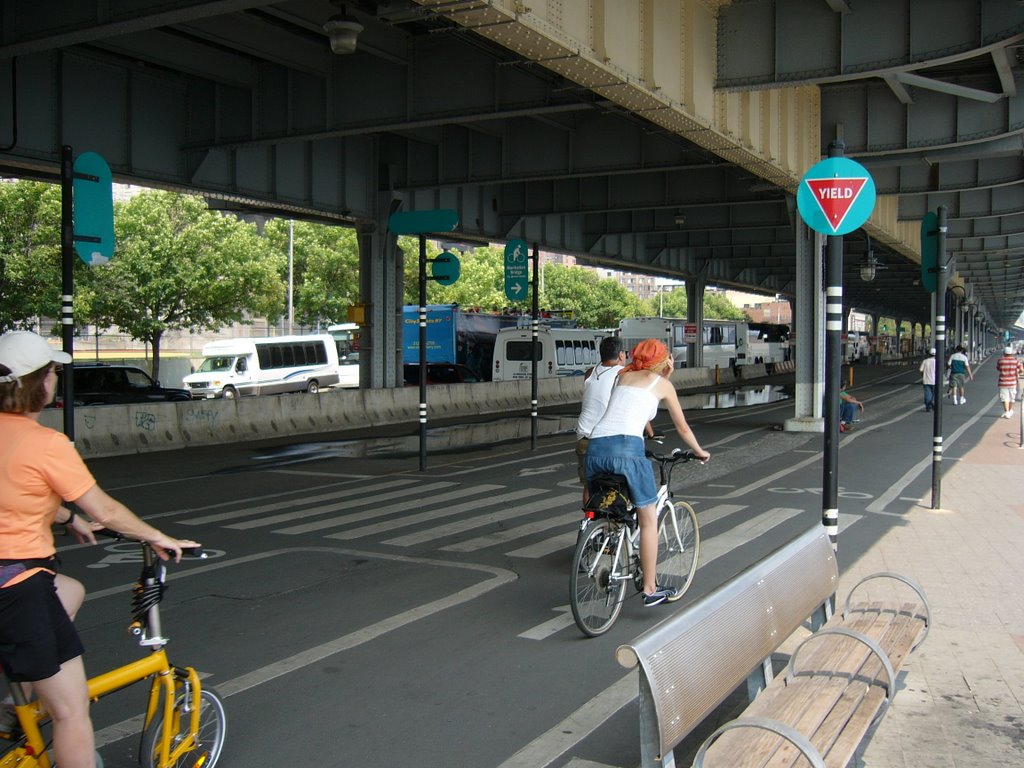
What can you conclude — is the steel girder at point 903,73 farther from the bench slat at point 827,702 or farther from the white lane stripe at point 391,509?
the bench slat at point 827,702

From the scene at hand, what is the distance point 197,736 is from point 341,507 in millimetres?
8033

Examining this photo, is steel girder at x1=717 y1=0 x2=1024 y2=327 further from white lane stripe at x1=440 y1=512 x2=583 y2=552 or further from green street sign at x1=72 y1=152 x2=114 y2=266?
green street sign at x1=72 y1=152 x2=114 y2=266

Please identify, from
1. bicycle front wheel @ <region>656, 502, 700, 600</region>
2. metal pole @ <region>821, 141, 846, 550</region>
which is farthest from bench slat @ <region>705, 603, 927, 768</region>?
bicycle front wheel @ <region>656, 502, 700, 600</region>

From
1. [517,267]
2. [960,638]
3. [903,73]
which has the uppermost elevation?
[903,73]

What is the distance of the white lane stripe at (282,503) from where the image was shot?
11.4 metres

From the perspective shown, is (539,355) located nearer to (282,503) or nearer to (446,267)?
(446,267)

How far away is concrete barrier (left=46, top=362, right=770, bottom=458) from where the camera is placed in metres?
18.3

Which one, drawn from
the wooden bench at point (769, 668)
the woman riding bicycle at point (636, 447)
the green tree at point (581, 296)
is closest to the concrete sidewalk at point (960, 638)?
the wooden bench at point (769, 668)

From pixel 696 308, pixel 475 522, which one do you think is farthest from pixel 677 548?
pixel 696 308

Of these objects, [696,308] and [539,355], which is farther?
[696,308]

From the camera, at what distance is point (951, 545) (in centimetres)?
952

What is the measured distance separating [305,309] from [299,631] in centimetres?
5647

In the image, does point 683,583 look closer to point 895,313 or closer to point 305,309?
point 305,309

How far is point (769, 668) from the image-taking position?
511 cm
